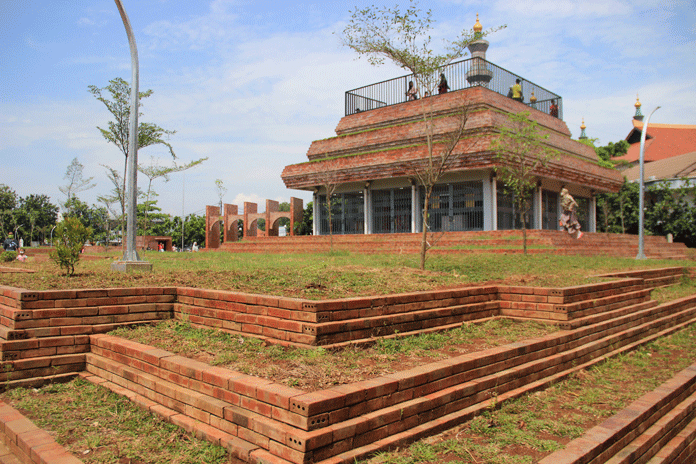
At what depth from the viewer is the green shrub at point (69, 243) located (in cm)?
803

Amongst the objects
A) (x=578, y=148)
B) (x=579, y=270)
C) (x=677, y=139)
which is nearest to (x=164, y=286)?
(x=579, y=270)

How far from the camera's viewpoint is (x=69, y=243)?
829cm

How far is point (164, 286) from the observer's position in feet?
21.9

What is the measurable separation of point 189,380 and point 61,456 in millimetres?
1028

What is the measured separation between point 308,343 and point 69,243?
18.5ft

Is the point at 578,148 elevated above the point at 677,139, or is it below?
below

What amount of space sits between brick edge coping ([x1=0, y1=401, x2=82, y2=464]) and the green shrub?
3.87 metres

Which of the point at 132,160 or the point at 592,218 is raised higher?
the point at 132,160

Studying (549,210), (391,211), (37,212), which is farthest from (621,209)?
(37,212)

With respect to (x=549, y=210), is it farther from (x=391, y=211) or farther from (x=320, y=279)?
(x=320, y=279)

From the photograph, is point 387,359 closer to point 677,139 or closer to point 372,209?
point 372,209

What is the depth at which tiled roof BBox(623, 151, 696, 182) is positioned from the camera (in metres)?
29.6

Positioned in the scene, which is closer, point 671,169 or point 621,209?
point 621,209

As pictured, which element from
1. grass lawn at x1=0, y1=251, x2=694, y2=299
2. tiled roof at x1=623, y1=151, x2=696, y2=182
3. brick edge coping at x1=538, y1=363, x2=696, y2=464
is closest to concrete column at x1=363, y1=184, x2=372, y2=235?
grass lawn at x1=0, y1=251, x2=694, y2=299
